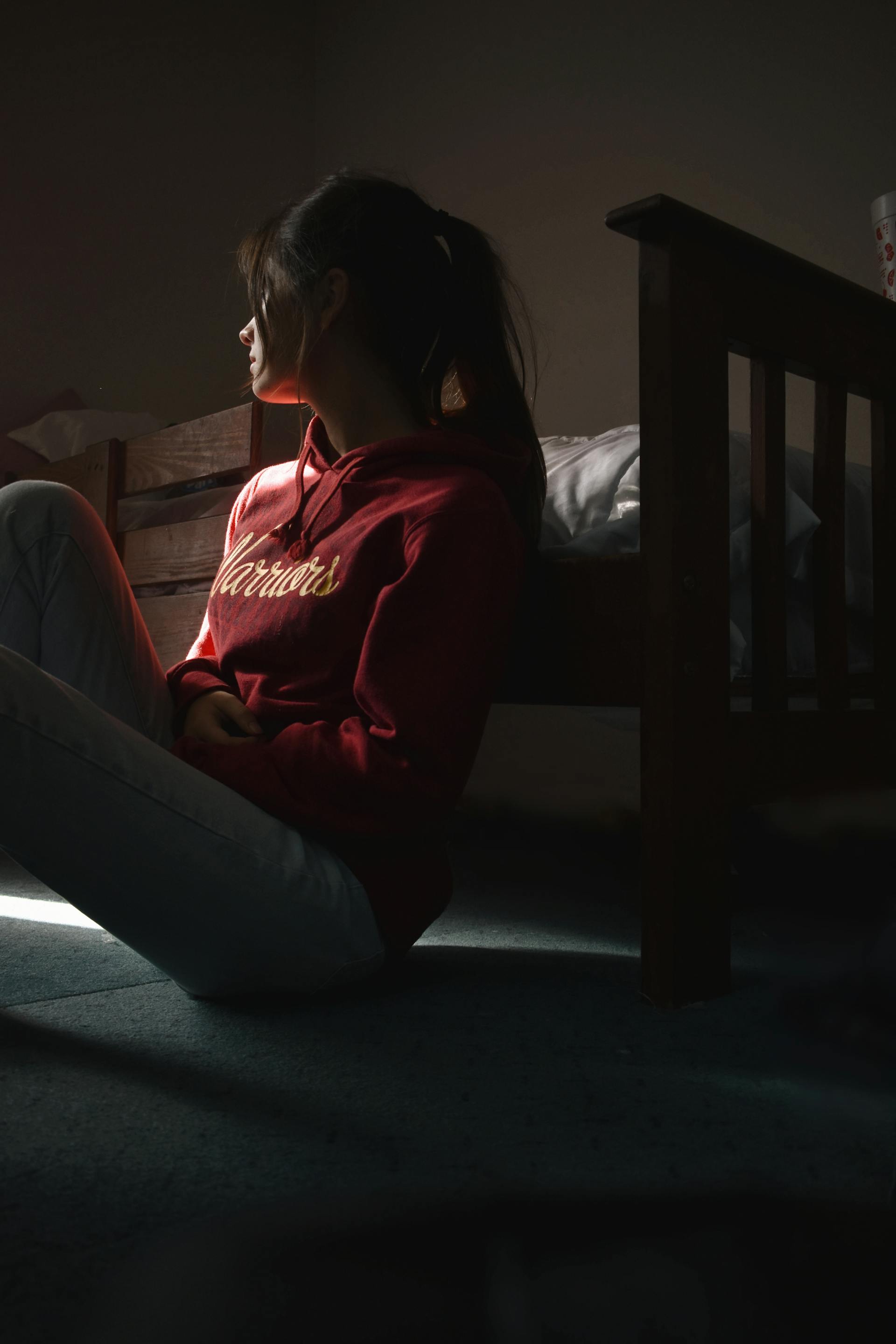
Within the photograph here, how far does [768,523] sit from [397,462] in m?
0.36

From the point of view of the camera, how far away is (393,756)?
799 mm

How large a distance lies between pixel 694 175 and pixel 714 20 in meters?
0.31

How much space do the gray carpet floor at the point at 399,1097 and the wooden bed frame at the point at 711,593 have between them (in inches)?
4.8

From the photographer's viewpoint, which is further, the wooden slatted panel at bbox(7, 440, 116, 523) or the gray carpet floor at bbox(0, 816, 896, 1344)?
the wooden slatted panel at bbox(7, 440, 116, 523)

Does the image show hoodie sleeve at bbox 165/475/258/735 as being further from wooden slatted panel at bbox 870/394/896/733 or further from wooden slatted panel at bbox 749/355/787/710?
wooden slatted panel at bbox 870/394/896/733

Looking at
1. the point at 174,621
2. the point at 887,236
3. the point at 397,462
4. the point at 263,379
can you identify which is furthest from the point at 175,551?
the point at 887,236

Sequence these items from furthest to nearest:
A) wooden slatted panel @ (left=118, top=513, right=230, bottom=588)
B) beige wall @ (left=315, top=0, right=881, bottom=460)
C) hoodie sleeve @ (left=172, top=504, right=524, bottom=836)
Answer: beige wall @ (left=315, top=0, right=881, bottom=460), wooden slatted panel @ (left=118, top=513, right=230, bottom=588), hoodie sleeve @ (left=172, top=504, right=524, bottom=836)

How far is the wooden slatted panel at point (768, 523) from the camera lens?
3.21ft

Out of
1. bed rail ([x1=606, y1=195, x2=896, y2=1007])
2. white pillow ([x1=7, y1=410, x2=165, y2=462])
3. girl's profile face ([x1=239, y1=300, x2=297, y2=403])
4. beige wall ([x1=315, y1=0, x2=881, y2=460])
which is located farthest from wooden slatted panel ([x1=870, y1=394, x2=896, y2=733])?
white pillow ([x1=7, y1=410, x2=165, y2=462])

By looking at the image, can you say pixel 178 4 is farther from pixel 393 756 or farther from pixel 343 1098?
pixel 343 1098

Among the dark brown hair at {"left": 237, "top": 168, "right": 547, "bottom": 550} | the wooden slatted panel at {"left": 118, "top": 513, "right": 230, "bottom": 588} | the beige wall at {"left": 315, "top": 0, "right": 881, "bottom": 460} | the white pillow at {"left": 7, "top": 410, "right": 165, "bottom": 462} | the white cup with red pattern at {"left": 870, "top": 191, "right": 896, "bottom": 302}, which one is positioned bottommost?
the wooden slatted panel at {"left": 118, "top": 513, "right": 230, "bottom": 588}

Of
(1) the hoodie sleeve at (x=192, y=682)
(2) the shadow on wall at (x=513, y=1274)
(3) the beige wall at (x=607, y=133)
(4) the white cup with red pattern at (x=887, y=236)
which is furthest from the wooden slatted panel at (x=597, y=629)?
(3) the beige wall at (x=607, y=133)

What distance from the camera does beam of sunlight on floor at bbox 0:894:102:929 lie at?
1197 mm

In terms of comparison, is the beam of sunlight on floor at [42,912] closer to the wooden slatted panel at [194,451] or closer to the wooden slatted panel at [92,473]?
the wooden slatted panel at [194,451]
